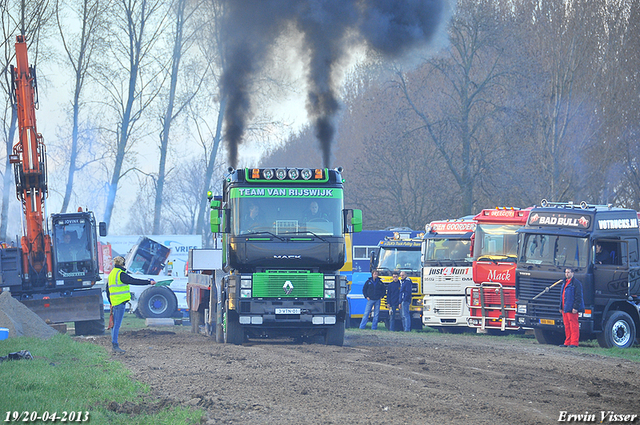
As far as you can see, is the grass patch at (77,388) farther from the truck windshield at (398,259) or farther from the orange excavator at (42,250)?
the truck windshield at (398,259)

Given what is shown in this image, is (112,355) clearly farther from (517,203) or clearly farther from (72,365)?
(517,203)

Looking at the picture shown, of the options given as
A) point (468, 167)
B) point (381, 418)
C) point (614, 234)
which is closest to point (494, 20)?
point (468, 167)

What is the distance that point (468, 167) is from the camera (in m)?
36.8

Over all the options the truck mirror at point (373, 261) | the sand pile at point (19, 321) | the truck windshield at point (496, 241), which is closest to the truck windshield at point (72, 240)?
the sand pile at point (19, 321)

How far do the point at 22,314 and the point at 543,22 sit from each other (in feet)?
89.0

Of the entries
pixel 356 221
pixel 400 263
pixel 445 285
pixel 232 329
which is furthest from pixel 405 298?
pixel 356 221

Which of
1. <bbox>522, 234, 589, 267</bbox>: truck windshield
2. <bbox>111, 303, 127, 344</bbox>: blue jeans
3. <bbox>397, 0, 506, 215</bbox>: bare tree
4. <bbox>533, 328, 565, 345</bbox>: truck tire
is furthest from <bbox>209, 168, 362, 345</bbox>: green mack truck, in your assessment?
<bbox>397, 0, 506, 215</bbox>: bare tree

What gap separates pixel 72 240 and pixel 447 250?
437 inches

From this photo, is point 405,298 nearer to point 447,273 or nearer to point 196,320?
point 447,273

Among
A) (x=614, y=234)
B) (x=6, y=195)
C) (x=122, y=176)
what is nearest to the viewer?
(x=614, y=234)

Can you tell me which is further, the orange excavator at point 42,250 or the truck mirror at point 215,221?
the orange excavator at point 42,250

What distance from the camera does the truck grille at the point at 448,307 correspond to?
74.5 feet

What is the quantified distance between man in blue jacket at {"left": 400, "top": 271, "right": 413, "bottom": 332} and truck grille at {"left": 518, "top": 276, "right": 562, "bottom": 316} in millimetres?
5023

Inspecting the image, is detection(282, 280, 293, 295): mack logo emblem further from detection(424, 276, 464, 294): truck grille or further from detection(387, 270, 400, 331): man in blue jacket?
detection(387, 270, 400, 331): man in blue jacket
